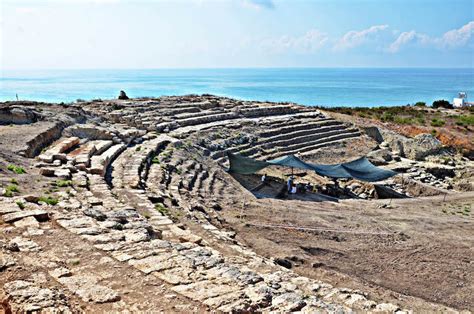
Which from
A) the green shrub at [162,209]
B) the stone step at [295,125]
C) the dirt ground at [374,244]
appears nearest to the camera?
the dirt ground at [374,244]

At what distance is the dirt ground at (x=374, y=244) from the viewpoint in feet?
27.6

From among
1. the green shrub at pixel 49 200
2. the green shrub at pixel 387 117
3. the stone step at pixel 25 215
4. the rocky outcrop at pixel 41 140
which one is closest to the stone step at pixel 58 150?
the rocky outcrop at pixel 41 140

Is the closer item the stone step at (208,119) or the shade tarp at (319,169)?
the shade tarp at (319,169)

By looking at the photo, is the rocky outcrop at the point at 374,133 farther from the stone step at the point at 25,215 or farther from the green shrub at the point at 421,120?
the stone step at the point at 25,215

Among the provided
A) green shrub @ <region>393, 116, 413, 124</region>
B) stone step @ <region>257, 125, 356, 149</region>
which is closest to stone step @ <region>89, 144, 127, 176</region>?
stone step @ <region>257, 125, 356, 149</region>

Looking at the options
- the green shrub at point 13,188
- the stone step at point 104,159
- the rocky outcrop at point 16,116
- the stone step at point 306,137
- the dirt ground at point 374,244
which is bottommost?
the dirt ground at point 374,244

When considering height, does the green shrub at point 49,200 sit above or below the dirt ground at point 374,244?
above

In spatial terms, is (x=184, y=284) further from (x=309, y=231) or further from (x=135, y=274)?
(x=309, y=231)

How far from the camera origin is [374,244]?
10883mm

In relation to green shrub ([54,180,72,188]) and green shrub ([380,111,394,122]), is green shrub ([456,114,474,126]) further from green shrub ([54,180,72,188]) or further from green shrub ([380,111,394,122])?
green shrub ([54,180,72,188])

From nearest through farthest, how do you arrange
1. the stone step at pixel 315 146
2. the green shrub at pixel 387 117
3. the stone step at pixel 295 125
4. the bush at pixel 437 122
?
the stone step at pixel 315 146
the stone step at pixel 295 125
the bush at pixel 437 122
the green shrub at pixel 387 117

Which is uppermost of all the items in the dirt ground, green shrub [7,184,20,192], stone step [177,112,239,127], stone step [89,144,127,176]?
green shrub [7,184,20,192]

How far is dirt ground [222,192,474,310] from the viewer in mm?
8398

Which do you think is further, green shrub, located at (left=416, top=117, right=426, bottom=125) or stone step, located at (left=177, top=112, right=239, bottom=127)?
green shrub, located at (left=416, top=117, right=426, bottom=125)
